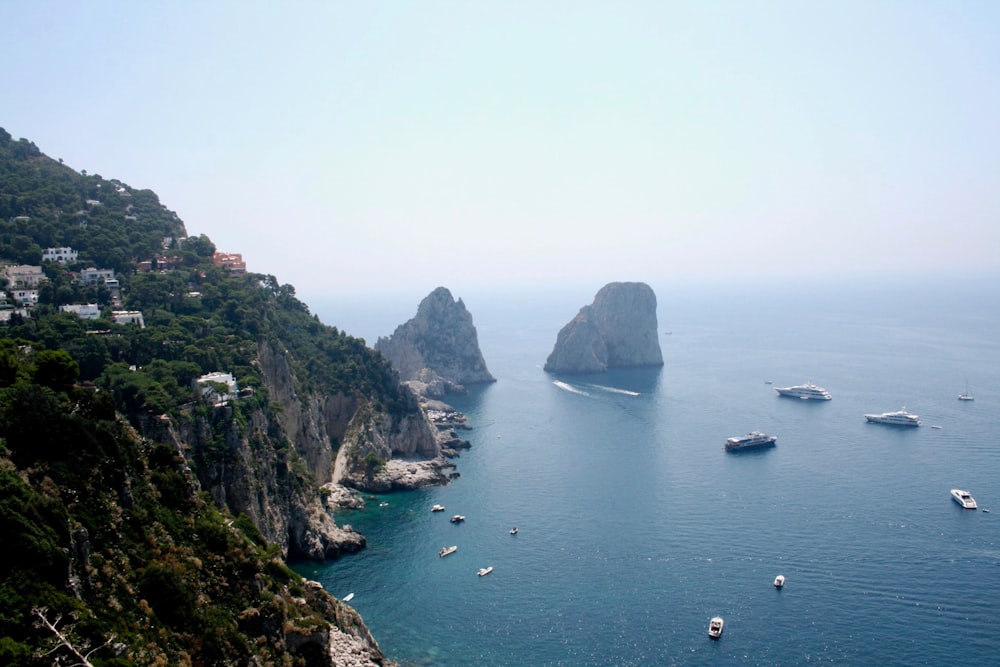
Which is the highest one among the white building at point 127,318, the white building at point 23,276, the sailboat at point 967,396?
the white building at point 23,276

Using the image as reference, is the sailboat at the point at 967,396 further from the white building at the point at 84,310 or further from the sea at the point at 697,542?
the white building at the point at 84,310

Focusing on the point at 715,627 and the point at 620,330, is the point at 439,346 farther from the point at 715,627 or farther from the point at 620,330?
the point at 715,627

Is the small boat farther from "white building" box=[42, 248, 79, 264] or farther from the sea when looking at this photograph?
"white building" box=[42, 248, 79, 264]

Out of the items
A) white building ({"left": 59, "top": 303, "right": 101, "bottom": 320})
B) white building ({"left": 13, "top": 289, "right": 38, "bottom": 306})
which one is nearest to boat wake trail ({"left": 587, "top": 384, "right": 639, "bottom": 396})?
white building ({"left": 59, "top": 303, "right": 101, "bottom": 320})

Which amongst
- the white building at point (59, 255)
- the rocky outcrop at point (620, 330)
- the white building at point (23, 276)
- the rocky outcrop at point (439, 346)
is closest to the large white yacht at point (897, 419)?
the rocky outcrop at point (620, 330)

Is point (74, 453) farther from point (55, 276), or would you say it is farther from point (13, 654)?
point (55, 276)

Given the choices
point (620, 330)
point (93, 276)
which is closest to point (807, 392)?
point (620, 330)
